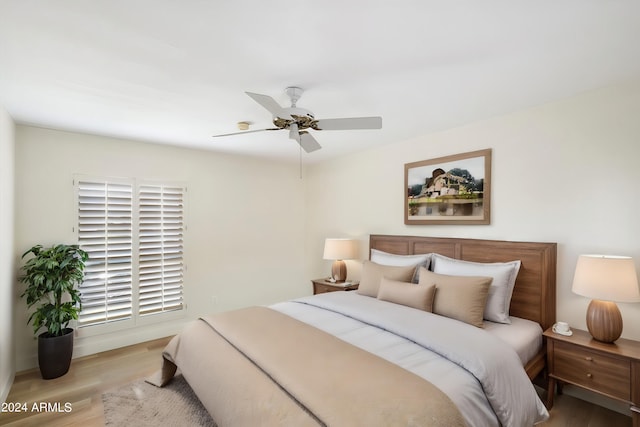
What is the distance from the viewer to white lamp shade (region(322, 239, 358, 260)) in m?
4.11

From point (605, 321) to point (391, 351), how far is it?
157cm

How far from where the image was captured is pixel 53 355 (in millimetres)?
2910

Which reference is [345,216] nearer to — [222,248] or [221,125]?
[222,248]

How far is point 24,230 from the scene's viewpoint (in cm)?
312

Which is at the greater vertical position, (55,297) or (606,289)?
(606,289)

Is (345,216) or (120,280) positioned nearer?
(120,280)

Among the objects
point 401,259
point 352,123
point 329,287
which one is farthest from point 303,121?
point 329,287

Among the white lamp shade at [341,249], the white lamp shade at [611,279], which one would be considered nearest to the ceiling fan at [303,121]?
the white lamp shade at [611,279]

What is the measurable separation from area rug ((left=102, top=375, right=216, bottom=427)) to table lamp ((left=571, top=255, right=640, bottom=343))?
Answer: 9.31 feet

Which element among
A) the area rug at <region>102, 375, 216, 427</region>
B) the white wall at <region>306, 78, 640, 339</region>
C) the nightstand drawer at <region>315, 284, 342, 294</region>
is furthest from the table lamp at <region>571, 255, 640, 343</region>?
the area rug at <region>102, 375, 216, 427</region>

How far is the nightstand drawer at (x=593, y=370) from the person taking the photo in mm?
1999

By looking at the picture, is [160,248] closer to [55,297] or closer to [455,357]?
[55,297]

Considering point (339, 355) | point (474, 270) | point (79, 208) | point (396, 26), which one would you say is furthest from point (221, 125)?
point (474, 270)

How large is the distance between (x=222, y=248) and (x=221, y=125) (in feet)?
6.53
